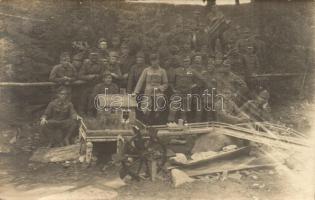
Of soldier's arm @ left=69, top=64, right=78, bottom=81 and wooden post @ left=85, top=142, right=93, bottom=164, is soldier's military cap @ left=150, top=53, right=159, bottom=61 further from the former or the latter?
wooden post @ left=85, top=142, right=93, bottom=164

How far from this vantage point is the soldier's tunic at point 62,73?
588 centimetres

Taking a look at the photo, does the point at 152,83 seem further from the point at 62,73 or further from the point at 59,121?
the point at 59,121

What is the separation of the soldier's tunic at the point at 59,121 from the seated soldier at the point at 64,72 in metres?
0.29

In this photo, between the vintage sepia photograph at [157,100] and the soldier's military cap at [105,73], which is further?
the soldier's military cap at [105,73]

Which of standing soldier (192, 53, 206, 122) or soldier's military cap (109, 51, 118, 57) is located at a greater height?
soldier's military cap (109, 51, 118, 57)

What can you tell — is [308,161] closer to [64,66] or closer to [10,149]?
[64,66]

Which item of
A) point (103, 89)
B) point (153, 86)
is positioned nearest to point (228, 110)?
point (153, 86)

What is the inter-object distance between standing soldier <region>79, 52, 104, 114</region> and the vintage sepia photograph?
0.01 meters

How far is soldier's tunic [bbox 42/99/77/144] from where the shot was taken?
19.1ft

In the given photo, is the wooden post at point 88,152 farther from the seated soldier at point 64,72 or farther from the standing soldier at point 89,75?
the seated soldier at point 64,72

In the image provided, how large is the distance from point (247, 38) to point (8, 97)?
339 cm

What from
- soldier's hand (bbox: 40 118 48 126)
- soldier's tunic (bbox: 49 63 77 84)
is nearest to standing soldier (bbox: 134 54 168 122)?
soldier's tunic (bbox: 49 63 77 84)

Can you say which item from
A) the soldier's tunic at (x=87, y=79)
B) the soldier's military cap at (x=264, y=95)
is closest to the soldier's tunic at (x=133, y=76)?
the soldier's tunic at (x=87, y=79)

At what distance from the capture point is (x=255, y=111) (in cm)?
609
